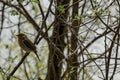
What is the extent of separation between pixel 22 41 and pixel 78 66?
0.97m

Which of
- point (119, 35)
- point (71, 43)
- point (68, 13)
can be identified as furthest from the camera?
point (68, 13)

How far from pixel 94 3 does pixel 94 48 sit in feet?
5.05

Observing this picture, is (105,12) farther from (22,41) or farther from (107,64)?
(22,41)

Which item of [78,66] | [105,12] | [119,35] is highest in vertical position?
[105,12]

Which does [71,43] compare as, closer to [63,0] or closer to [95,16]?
[63,0]

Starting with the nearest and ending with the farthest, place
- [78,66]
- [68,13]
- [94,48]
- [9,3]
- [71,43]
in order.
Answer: [9,3] → [78,66] → [71,43] → [68,13] → [94,48]

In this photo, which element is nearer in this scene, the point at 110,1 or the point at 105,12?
the point at 105,12

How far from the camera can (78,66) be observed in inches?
135

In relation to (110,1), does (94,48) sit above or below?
below

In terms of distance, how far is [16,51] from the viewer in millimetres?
5387

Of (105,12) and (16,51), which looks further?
(16,51)

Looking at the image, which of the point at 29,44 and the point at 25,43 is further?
the point at 25,43

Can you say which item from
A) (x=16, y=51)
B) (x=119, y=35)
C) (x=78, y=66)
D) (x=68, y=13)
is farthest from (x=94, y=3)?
(x=16, y=51)

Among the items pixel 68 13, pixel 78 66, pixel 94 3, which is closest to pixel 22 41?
pixel 68 13
